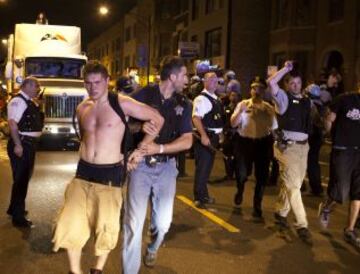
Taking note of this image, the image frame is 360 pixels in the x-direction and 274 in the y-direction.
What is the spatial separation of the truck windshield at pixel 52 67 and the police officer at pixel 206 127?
10530 millimetres

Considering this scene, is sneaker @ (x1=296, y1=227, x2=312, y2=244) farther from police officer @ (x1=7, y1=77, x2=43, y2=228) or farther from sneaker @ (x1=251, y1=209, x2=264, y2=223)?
police officer @ (x1=7, y1=77, x2=43, y2=228)

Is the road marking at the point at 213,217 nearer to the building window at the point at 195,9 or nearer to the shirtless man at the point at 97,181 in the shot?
the shirtless man at the point at 97,181

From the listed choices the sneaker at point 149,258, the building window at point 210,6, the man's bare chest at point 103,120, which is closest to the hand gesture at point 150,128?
the man's bare chest at point 103,120

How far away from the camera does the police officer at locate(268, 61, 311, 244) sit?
7621mm

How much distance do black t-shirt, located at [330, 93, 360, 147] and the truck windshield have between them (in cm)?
1291

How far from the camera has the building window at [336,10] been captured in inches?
1065

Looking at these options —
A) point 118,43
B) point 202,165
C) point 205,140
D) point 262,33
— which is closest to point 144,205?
point 205,140

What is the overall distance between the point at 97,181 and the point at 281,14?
28137mm

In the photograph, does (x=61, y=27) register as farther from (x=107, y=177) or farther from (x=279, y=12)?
(x=107, y=177)

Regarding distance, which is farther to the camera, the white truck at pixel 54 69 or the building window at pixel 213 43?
the building window at pixel 213 43

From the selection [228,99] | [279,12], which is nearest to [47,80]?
[228,99]

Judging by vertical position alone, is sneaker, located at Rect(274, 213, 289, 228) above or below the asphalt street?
above

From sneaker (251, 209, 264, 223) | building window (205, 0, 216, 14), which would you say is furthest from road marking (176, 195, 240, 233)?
building window (205, 0, 216, 14)

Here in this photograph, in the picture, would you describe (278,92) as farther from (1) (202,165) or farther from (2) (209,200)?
(2) (209,200)
